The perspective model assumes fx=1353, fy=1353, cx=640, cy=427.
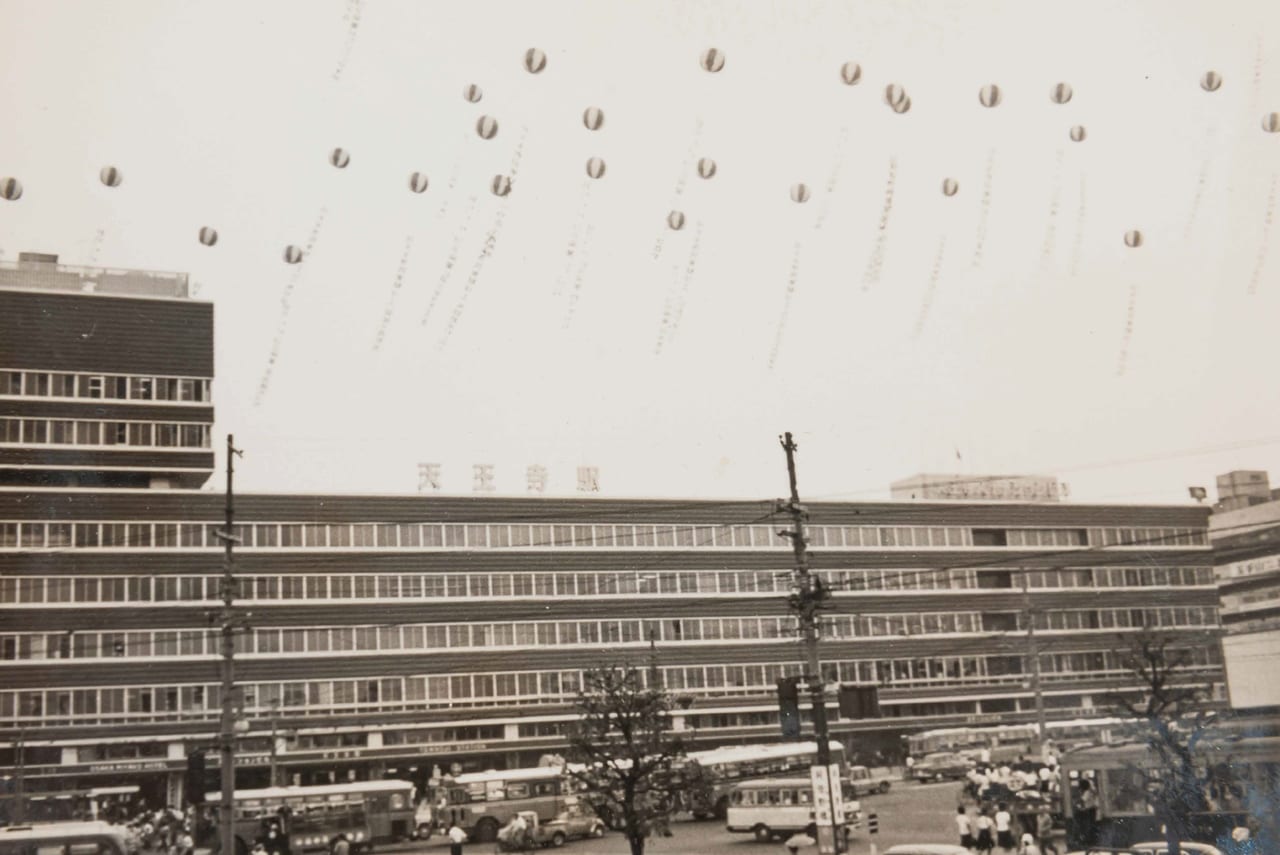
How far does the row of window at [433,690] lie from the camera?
204ft

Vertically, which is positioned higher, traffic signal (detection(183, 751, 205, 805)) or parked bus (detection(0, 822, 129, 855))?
traffic signal (detection(183, 751, 205, 805))

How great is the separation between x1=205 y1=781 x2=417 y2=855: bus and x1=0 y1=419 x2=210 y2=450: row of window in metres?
23.9

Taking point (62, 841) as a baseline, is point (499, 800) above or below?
below

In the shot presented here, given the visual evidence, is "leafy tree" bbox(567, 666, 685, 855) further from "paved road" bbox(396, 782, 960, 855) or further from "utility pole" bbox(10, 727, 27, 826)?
"utility pole" bbox(10, 727, 27, 826)

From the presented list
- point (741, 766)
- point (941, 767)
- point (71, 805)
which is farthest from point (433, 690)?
point (941, 767)

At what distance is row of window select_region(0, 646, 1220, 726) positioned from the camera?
204 feet

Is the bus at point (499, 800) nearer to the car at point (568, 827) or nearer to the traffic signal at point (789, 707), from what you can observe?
the car at point (568, 827)

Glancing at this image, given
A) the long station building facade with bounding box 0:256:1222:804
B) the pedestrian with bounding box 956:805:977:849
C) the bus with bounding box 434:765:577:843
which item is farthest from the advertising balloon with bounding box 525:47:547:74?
the long station building facade with bounding box 0:256:1222:804

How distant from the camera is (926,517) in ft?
267

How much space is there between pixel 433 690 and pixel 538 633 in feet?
20.0

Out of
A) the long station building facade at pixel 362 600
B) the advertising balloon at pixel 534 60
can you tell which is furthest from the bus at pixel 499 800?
the advertising balloon at pixel 534 60

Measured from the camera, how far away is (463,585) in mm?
69312

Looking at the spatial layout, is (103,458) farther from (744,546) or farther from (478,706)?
(744,546)

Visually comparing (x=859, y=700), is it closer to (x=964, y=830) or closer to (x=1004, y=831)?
(x=1004, y=831)
